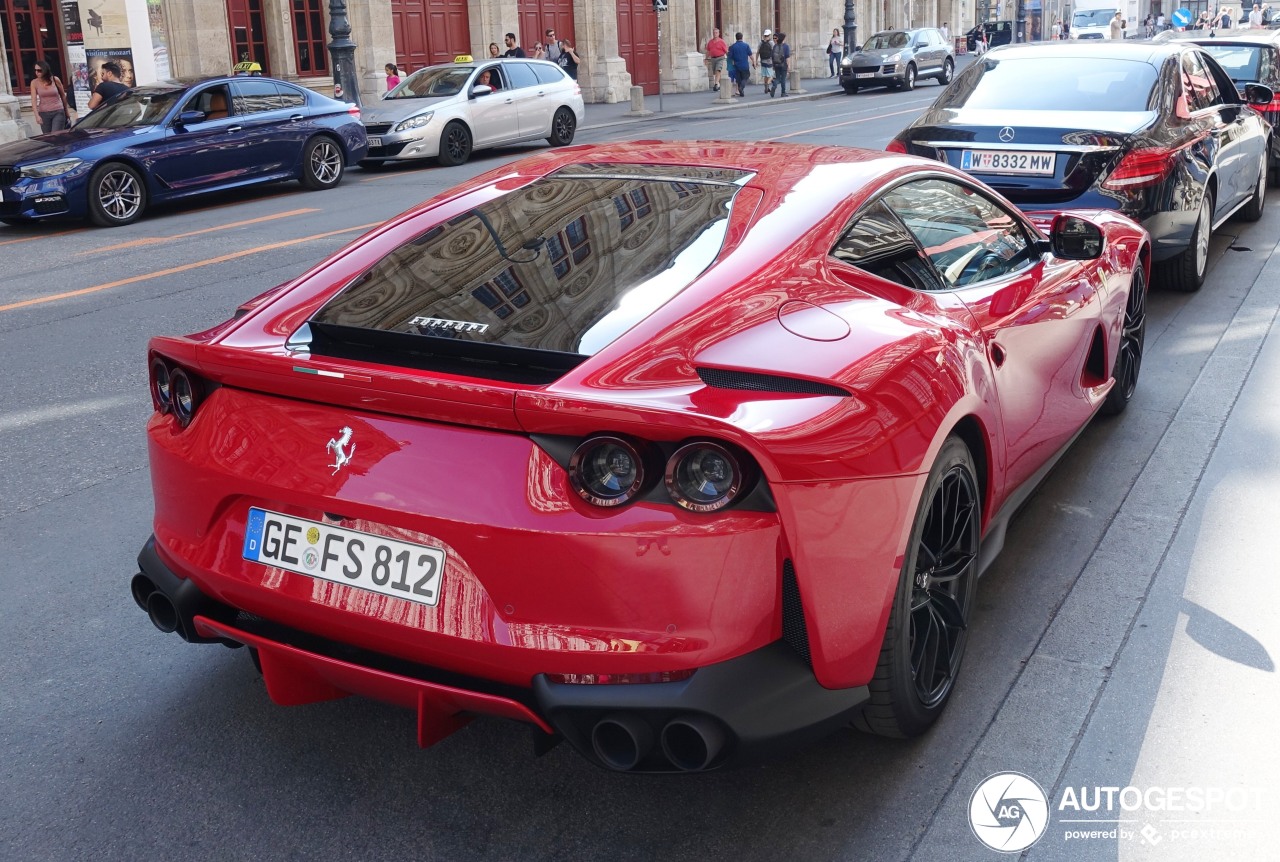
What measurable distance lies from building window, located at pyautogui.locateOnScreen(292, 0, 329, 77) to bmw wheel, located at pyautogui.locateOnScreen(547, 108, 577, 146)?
30.7 feet

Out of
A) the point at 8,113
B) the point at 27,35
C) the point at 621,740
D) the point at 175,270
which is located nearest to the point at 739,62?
the point at 27,35

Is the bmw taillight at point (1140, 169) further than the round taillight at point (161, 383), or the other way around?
the bmw taillight at point (1140, 169)

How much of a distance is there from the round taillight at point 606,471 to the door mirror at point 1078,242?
2.33m

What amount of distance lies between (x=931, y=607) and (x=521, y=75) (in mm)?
18490

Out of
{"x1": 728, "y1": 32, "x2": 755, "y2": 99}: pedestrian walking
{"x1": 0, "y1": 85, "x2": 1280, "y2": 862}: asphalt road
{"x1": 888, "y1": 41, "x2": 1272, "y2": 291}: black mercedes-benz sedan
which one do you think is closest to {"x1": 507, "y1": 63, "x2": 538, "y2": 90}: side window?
{"x1": 888, "y1": 41, "x2": 1272, "y2": 291}: black mercedes-benz sedan

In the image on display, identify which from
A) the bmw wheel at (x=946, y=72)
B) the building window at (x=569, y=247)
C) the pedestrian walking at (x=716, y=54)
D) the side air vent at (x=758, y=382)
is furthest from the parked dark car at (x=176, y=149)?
the bmw wheel at (x=946, y=72)

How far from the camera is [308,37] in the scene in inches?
1119

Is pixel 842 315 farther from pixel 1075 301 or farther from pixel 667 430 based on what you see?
pixel 1075 301

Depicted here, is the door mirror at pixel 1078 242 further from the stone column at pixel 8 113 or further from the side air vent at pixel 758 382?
the stone column at pixel 8 113

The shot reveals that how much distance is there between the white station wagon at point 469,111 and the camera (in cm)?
1833

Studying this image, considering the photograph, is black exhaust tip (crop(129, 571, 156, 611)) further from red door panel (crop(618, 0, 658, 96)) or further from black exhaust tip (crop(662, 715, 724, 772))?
red door panel (crop(618, 0, 658, 96))

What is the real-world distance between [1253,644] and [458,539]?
2.40 metres

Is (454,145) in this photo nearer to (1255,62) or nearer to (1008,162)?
(1255,62)

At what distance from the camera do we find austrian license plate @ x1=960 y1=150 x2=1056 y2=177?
24.2 ft
